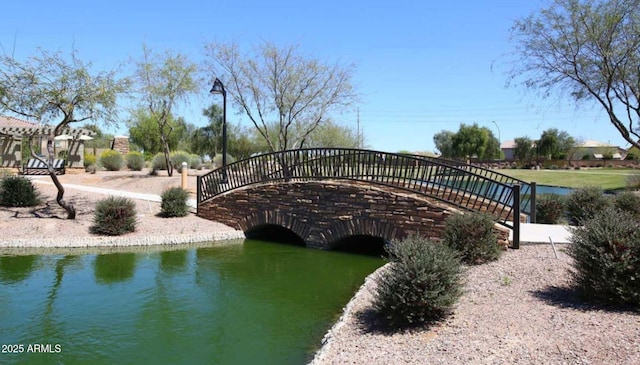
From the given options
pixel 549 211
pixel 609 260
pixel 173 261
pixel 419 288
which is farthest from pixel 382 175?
pixel 609 260

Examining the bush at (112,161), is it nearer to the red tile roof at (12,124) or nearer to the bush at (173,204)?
the red tile roof at (12,124)

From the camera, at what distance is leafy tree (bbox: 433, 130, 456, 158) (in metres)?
73.3

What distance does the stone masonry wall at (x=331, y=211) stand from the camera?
10.0 meters

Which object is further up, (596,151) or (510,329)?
(596,151)

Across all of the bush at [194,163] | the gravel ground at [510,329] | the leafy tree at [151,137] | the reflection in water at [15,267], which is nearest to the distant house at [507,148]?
the leafy tree at [151,137]

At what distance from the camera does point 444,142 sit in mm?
78812

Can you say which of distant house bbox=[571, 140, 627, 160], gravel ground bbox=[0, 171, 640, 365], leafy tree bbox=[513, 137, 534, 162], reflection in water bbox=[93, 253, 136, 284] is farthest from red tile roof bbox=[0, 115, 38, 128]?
distant house bbox=[571, 140, 627, 160]

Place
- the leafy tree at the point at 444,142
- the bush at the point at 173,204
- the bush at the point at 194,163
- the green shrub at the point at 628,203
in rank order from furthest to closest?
the leafy tree at the point at 444,142 < the bush at the point at 194,163 < the bush at the point at 173,204 < the green shrub at the point at 628,203

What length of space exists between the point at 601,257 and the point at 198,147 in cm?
4823

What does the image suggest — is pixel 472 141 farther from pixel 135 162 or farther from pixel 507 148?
pixel 135 162

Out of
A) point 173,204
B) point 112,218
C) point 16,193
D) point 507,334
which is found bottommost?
point 112,218

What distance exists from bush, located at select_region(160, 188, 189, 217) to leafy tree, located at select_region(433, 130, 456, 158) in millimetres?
61796

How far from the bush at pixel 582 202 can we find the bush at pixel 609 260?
248 inches

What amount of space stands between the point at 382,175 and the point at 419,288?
5792mm
